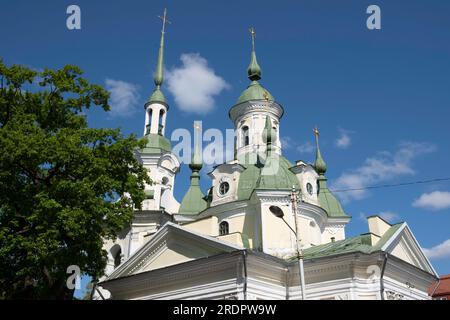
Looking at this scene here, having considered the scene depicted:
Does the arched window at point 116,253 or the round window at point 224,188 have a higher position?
the round window at point 224,188

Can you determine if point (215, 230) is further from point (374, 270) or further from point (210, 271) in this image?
point (374, 270)

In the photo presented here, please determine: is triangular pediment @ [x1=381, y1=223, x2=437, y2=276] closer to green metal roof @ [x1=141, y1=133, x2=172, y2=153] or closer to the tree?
the tree

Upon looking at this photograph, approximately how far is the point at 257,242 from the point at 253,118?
37.2ft

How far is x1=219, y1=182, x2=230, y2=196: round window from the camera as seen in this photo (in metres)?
29.7

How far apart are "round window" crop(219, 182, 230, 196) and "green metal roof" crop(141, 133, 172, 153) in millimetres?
8082

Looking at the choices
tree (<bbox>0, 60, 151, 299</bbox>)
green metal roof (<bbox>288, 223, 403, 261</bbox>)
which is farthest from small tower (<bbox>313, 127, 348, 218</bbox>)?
tree (<bbox>0, 60, 151, 299</bbox>)

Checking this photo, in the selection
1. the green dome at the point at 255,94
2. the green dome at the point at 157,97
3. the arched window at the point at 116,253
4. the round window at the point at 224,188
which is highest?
the green dome at the point at 157,97

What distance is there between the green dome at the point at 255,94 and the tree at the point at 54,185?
55.0 ft

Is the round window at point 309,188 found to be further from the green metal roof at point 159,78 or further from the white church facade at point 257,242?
the green metal roof at point 159,78

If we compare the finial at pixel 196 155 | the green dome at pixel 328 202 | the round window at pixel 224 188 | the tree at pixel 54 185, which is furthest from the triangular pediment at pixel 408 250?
the finial at pixel 196 155

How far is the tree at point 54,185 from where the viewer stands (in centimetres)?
1622

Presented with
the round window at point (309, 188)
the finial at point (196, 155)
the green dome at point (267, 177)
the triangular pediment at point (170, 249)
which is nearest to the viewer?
the triangular pediment at point (170, 249)

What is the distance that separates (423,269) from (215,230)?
11.4 meters
